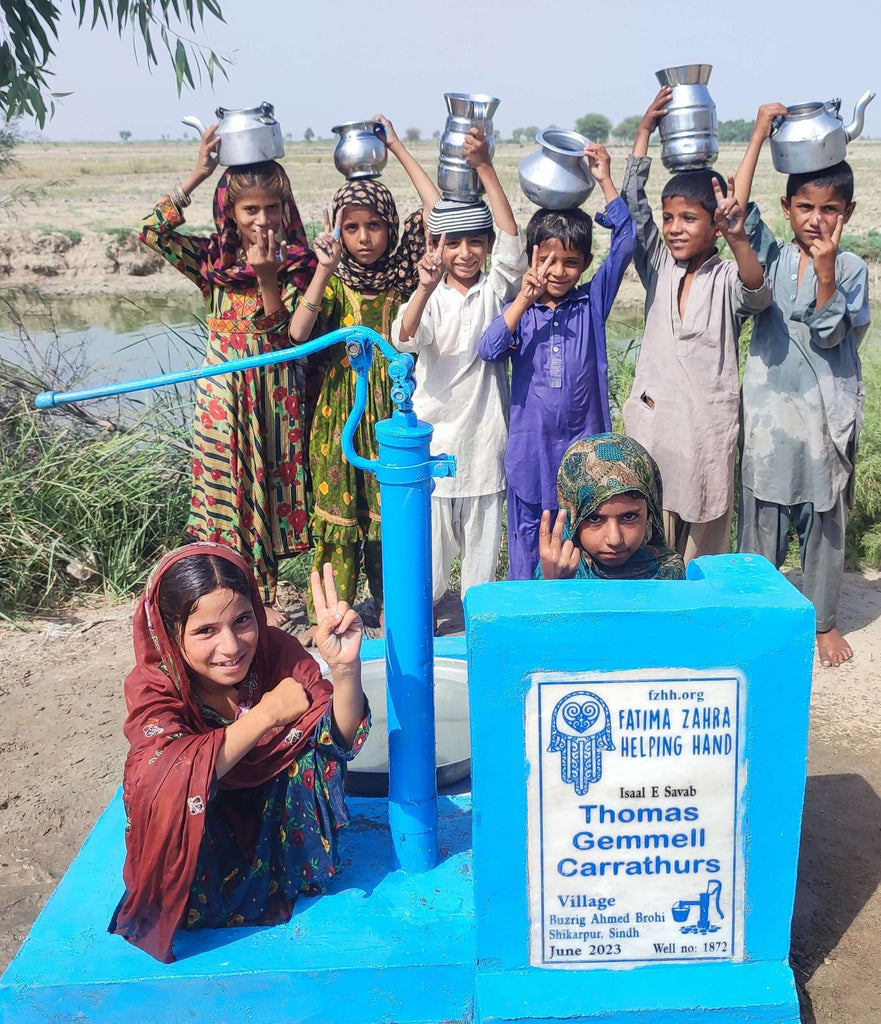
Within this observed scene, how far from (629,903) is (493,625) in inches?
25.7

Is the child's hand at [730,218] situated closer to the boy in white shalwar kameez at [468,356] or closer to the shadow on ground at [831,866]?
the boy in white shalwar kameez at [468,356]

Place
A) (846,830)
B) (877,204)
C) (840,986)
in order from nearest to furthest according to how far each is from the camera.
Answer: (840,986) → (846,830) → (877,204)

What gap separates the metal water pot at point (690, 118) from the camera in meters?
3.53

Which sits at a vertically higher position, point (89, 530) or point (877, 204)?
point (877, 204)

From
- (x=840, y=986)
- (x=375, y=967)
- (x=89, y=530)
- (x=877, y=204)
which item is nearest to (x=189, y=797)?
(x=375, y=967)

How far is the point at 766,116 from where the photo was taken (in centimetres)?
354

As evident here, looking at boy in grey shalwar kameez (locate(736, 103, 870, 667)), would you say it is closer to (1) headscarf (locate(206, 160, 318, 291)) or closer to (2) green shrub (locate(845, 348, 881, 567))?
(2) green shrub (locate(845, 348, 881, 567))

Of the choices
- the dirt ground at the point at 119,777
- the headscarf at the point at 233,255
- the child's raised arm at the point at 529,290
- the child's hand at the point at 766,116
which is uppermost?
the child's hand at the point at 766,116

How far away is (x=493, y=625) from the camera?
1.91m

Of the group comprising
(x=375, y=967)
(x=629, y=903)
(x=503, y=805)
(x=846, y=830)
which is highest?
(x=503, y=805)

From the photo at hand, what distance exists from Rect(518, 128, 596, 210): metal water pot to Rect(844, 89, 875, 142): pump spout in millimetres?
922

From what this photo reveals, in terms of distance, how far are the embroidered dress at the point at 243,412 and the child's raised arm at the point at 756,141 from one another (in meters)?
1.52

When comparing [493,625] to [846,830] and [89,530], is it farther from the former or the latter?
[89,530]

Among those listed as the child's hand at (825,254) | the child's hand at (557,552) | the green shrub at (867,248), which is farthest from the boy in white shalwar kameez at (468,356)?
the green shrub at (867,248)
